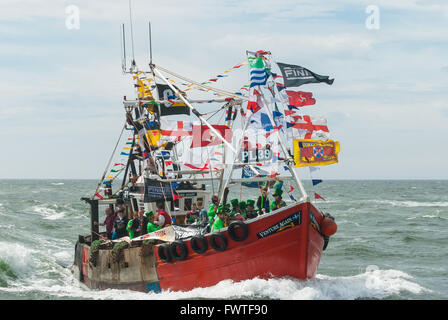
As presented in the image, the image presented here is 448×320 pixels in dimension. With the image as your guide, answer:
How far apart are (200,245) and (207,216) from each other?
1934mm

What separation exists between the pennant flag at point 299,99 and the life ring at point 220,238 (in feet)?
13.6

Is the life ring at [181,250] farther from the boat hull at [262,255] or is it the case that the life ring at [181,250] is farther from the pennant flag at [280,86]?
the pennant flag at [280,86]

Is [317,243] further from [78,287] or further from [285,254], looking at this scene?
[78,287]

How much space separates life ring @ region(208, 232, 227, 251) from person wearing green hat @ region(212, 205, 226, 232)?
0.47m

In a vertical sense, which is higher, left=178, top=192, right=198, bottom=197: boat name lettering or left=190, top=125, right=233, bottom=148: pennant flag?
left=190, top=125, right=233, bottom=148: pennant flag

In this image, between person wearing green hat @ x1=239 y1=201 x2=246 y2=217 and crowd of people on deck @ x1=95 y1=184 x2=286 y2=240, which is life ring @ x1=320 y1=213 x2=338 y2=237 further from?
person wearing green hat @ x1=239 y1=201 x2=246 y2=217

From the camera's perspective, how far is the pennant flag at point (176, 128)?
20281 mm

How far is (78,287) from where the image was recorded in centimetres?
2303

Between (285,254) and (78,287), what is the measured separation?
937 centimetres

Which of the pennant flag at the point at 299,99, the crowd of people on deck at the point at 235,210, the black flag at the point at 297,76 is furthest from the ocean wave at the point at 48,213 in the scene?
the black flag at the point at 297,76

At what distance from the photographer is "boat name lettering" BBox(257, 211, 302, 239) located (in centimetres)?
1655

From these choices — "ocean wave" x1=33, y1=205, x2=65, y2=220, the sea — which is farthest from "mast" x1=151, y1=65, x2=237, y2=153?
"ocean wave" x1=33, y1=205, x2=65, y2=220

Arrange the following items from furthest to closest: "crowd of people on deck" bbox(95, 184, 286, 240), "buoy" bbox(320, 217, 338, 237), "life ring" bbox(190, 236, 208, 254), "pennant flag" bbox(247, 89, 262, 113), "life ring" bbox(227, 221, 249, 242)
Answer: "pennant flag" bbox(247, 89, 262, 113)
"crowd of people on deck" bbox(95, 184, 286, 240)
"buoy" bbox(320, 217, 338, 237)
"life ring" bbox(190, 236, 208, 254)
"life ring" bbox(227, 221, 249, 242)
